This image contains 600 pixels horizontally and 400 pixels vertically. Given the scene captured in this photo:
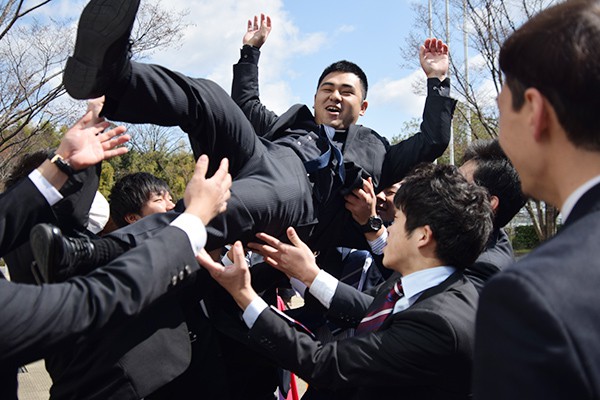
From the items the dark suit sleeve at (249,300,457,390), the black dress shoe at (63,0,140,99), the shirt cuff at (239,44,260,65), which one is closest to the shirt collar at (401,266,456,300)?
the dark suit sleeve at (249,300,457,390)

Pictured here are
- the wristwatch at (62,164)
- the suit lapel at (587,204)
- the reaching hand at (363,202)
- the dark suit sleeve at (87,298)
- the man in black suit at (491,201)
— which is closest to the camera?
the suit lapel at (587,204)

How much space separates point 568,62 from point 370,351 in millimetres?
1304

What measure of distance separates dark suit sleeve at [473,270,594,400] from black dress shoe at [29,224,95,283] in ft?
4.43

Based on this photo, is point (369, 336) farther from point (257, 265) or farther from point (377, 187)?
point (377, 187)

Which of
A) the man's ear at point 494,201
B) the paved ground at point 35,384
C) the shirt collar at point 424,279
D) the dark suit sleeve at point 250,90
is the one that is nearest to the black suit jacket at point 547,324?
the shirt collar at point 424,279

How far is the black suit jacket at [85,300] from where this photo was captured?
1.41 metres

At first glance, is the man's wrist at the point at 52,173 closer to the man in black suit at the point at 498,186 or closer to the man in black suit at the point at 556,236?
the man in black suit at the point at 556,236

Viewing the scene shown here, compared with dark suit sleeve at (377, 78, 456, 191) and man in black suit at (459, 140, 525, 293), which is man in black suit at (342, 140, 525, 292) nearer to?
man in black suit at (459, 140, 525, 293)

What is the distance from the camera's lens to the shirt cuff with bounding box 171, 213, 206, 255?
175 cm

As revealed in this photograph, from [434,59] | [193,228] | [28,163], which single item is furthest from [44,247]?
[434,59]

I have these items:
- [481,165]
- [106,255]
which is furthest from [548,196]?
[481,165]

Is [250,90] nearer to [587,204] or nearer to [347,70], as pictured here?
[347,70]

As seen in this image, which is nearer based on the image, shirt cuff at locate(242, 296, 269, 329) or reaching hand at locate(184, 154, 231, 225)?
reaching hand at locate(184, 154, 231, 225)

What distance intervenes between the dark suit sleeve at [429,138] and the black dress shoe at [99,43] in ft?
5.85
